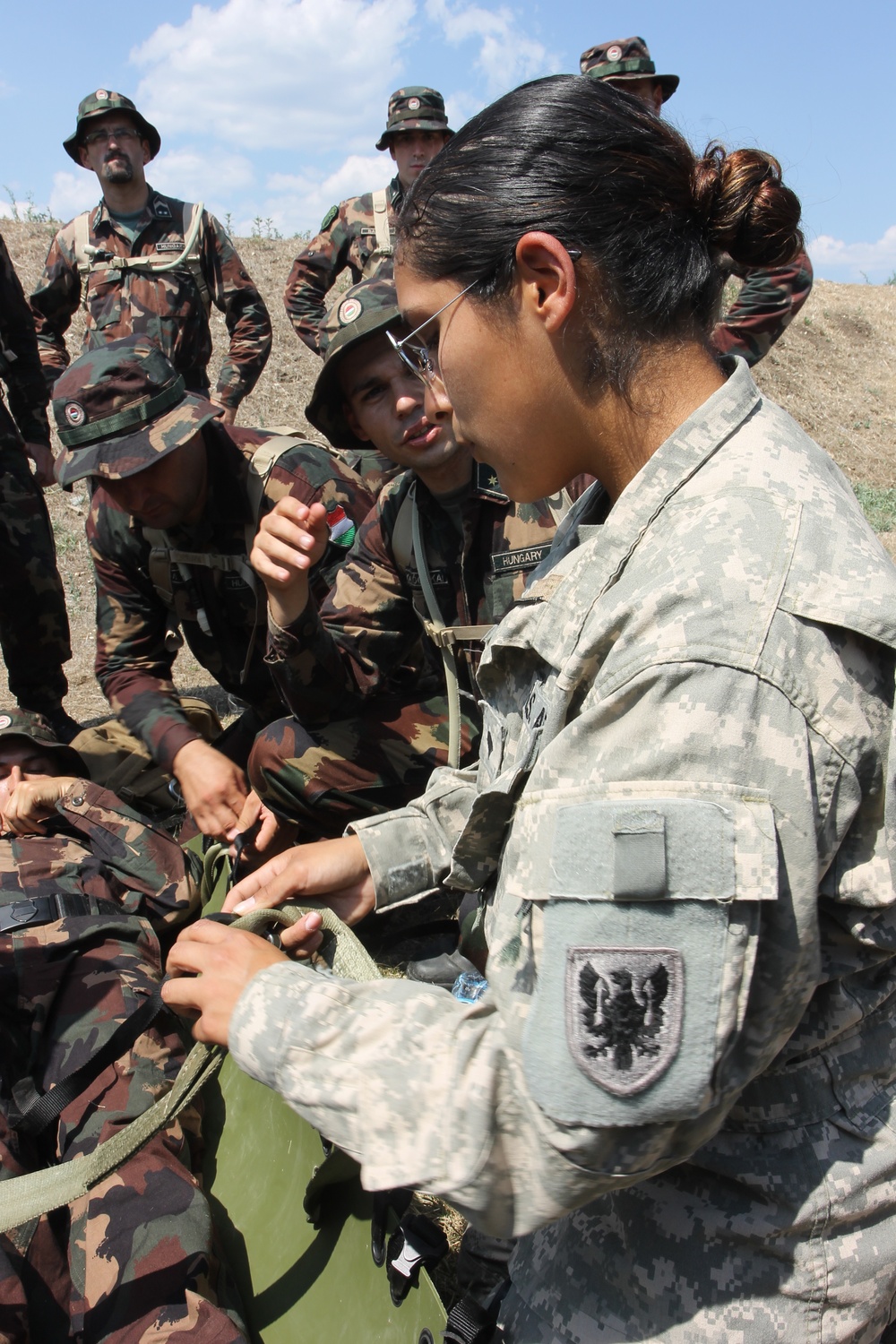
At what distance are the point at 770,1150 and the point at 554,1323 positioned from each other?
410 millimetres

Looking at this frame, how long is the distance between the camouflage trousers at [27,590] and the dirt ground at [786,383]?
1016 millimetres

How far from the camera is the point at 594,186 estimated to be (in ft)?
4.14

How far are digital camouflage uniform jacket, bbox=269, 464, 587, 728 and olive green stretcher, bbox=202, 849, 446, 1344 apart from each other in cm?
134

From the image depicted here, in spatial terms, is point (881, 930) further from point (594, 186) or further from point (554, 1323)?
point (594, 186)

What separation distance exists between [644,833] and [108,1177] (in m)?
1.44

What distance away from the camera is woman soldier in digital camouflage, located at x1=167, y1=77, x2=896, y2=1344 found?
1.04 m

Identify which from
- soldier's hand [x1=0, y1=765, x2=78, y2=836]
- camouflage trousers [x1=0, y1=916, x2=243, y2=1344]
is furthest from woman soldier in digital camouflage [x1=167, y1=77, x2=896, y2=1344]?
soldier's hand [x1=0, y1=765, x2=78, y2=836]

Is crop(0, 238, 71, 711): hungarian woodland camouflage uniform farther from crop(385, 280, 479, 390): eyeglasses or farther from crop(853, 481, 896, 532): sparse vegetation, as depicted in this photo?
crop(853, 481, 896, 532): sparse vegetation

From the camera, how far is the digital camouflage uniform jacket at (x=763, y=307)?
4.66 m

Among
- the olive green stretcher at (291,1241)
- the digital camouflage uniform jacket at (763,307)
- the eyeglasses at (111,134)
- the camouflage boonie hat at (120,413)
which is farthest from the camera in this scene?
the eyeglasses at (111,134)

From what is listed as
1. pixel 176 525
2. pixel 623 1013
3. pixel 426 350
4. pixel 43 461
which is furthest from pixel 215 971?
pixel 43 461

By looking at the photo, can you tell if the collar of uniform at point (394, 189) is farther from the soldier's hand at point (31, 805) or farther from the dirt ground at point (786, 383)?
the soldier's hand at point (31, 805)

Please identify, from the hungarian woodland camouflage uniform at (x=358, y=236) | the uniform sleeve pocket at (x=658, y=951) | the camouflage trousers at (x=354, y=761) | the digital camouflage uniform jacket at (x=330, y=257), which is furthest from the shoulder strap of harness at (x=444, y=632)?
the digital camouflage uniform jacket at (x=330, y=257)

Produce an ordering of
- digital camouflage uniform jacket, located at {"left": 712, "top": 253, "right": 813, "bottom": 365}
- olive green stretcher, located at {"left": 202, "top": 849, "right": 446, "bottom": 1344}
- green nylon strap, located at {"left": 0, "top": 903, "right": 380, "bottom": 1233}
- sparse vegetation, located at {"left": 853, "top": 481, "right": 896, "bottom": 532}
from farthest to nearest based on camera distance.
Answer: sparse vegetation, located at {"left": 853, "top": 481, "right": 896, "bottom": 532} → digital camouflage uniform jacket, located at {"left": 712, "top": 253, "right": 813, "bottom": 365} → olive green stretcher, located at {"left": 202, "top": 849, "right": 446, "bottom": 1344} → green nylon strap, located at {"left": 0, "top": 903, "right": 380, "bottom": 1233}
